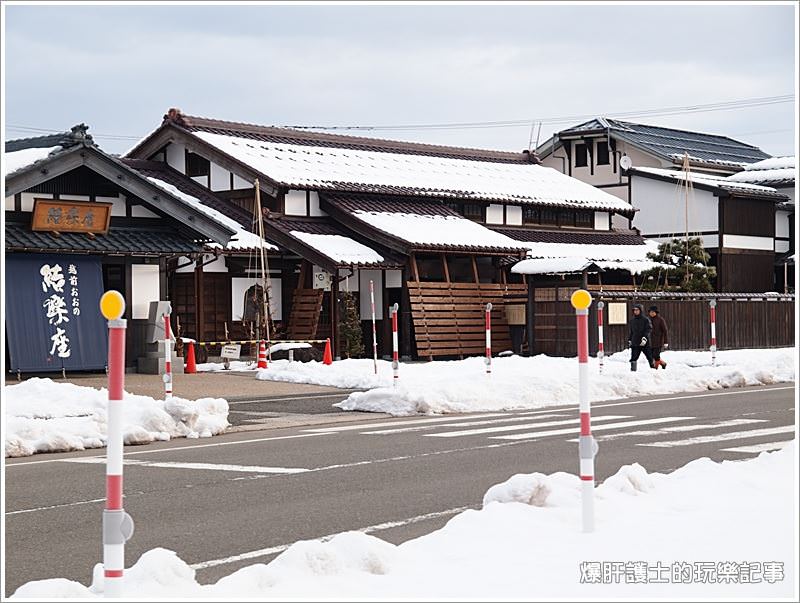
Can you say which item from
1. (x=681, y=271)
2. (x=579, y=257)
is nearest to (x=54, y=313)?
(x=579, y=257)

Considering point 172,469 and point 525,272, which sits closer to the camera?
point 172,469

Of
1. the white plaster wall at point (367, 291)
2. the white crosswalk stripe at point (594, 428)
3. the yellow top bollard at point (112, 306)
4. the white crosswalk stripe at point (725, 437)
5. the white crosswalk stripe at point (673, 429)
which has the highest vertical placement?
the white plaster wall at point (367, 291)

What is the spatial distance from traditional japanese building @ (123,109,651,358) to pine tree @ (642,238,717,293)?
70cm

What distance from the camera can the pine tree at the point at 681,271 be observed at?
37562 mm

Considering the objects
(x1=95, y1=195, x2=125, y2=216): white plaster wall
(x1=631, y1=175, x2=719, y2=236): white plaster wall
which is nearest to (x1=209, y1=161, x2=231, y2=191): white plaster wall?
(x1=95, y1=195, x2=125, y2=216): white plaster wall

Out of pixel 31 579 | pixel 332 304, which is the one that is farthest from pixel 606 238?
pixel 31 579

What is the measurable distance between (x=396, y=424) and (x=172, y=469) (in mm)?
4905

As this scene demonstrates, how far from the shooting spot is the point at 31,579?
673 centimetres

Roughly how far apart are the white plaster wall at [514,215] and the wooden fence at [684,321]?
705 cm

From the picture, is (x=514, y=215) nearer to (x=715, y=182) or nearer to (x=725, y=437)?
(x=715, y=182)

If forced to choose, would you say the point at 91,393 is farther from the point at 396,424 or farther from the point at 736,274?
the point at 736,274

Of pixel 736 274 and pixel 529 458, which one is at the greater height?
pixel 736 274

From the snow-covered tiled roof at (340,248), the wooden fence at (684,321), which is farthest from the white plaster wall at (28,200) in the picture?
the wooden fence at (684,321)

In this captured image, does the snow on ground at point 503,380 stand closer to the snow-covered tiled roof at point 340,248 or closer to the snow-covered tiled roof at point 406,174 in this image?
the snow-covered tiled roof at point 340,248
